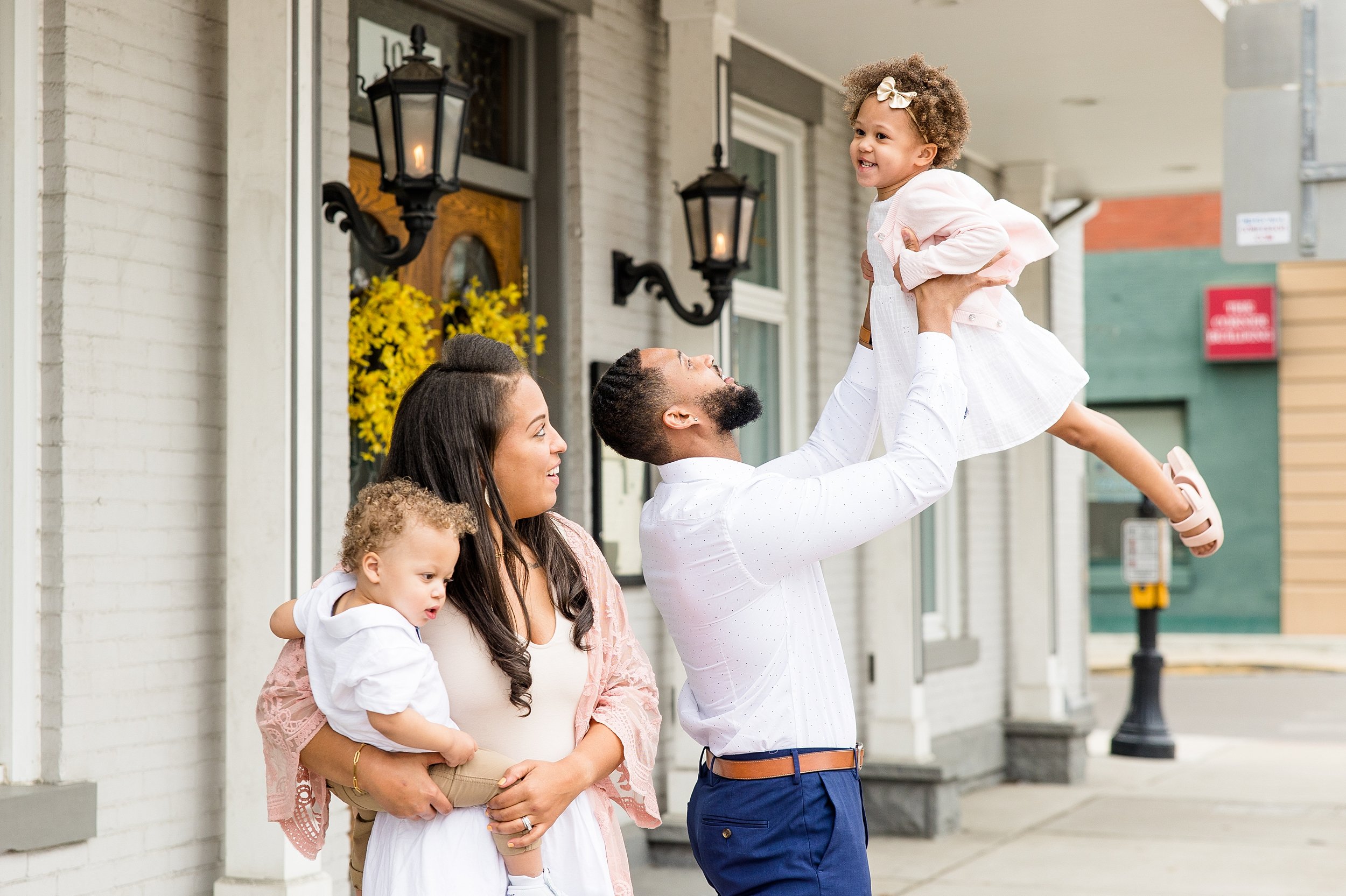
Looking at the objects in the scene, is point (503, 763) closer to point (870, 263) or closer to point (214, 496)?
point (870, 263)

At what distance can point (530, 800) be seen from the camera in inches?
90.7

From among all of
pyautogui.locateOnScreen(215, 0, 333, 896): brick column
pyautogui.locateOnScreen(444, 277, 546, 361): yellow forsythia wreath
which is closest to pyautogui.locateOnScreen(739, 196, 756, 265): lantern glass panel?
pyautogui.locateOnScreen(444, 277, 546, 361): yellow forsythia wreath

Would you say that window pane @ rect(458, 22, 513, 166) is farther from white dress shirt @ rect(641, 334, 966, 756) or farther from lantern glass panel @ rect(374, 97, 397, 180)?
white dress shirt @ rect(641, 334, 966, 756)

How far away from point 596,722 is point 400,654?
46 centimetres

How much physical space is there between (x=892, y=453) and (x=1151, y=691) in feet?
31.5

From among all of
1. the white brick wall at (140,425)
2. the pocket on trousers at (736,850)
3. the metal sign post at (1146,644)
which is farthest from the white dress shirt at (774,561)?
the metal sign post at (1146,644)

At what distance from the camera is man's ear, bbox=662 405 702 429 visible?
2.71 metres

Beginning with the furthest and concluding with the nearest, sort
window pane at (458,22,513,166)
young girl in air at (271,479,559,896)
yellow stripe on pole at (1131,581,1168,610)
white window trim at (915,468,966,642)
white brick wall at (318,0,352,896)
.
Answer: yellow stripe on pole at (1131,581,1168,610) < white window trim at (915,468,966,642) < window pane at (458,22,513,166) < white brick wall at (318,0,352,896) < young girl in air at (271,479,559,896)

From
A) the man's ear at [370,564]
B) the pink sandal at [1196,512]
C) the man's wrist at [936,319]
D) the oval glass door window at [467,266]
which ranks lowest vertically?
the man's ear at [370,564]

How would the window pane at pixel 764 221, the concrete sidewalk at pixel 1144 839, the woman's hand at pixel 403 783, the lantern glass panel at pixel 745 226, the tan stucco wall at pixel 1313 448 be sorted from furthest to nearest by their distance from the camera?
the tan stucco wall at pixel 1313 448 → the window pane at pixel 764 221 → the concrete sidewalk at pixel 1144 839 → the lantern glass panel at pixel 745 226 → the woman's hand at pixel 403 783

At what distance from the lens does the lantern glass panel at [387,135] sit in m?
4.83

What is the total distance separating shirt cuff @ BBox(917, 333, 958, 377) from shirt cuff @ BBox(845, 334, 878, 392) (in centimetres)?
34

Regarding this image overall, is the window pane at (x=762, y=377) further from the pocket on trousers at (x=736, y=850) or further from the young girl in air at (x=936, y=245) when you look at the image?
the pocket on trousers at (x=736, y=850)

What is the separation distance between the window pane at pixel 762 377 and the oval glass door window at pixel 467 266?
1.86 metres
